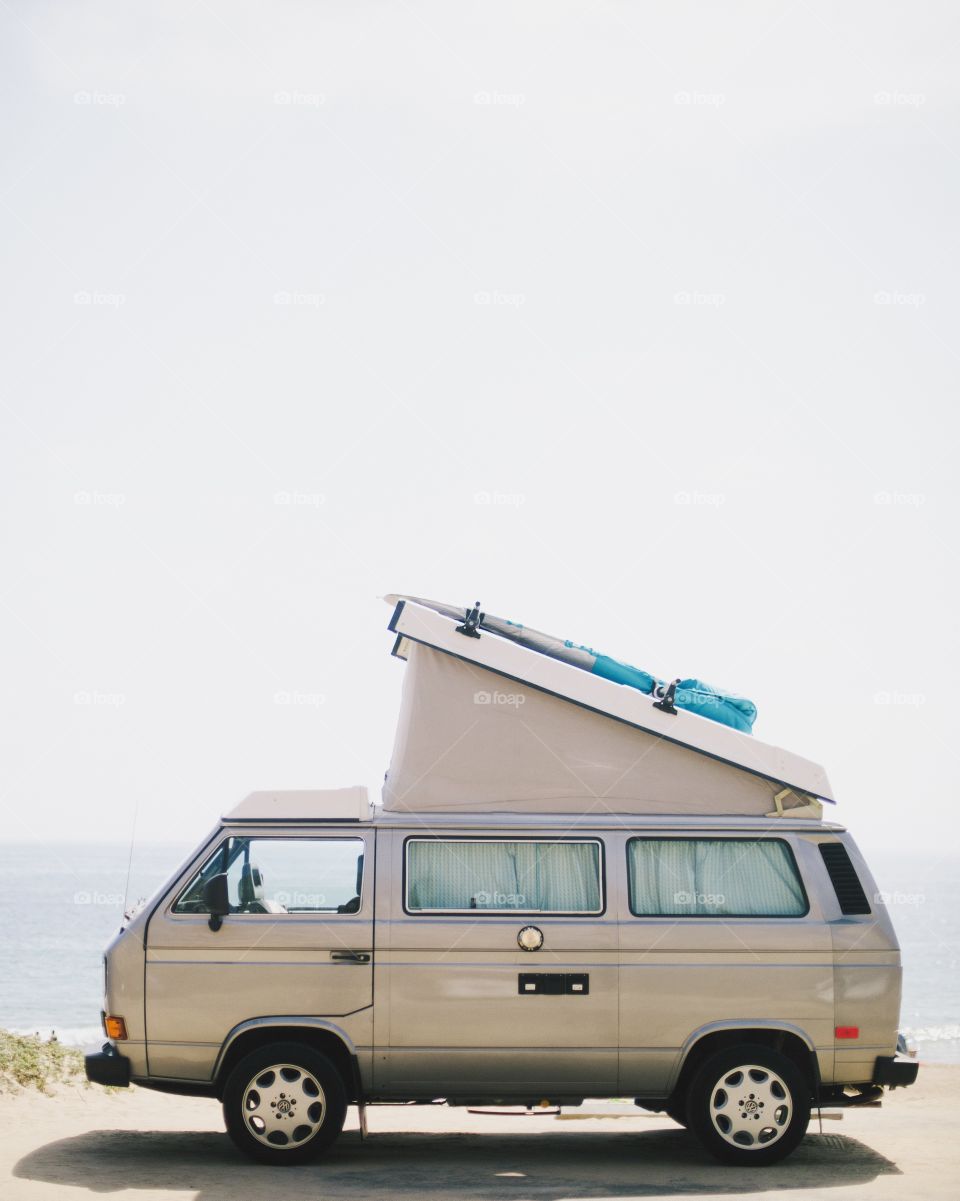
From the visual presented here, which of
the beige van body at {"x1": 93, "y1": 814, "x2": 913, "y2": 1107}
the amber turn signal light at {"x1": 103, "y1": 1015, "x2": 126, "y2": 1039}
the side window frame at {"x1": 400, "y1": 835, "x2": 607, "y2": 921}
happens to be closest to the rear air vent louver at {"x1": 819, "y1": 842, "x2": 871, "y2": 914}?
the beige van body at {"x1": 93, "y1": 814, "x2": 913, "y2": 1107}

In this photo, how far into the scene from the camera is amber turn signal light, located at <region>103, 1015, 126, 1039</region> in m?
8.44

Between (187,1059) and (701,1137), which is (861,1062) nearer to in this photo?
(701,1137)

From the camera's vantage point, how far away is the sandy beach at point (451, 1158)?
8.05 m

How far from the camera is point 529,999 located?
8.47 meters

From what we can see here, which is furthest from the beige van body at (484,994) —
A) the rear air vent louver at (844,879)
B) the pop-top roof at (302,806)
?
the pop-top roof at (302,806)

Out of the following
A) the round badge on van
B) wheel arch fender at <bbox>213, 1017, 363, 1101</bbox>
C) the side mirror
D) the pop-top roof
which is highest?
the pop-top roof

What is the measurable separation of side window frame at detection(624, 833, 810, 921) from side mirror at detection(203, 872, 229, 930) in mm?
2643

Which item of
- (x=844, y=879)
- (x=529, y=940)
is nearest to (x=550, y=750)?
(x=529, y=940)

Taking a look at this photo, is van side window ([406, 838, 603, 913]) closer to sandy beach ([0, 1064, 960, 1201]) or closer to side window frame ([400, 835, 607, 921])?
side window frame ([400, 835, 607, 921])

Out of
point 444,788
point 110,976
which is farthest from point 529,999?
point 110,976

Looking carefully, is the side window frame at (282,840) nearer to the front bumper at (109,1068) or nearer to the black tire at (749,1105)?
the front bumper at (109,1068)

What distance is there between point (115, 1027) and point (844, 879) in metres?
4.88

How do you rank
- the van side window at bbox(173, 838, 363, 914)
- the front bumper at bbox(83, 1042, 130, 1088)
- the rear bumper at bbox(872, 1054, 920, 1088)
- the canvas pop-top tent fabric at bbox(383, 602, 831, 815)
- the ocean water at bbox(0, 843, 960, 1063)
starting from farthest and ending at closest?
1. the ocean water at bbox(0, 843, 960, 1063)
2. the canvas pop-top tent fabric at bbox(383, 602, 831, 815)
3. the van side window at bbox(173, 838, 363, 914)
4. the rear bumper at bbox(872, 1054, 920, 1088)
5. the front bumper at bbox(83, 1042, 130, 1088)

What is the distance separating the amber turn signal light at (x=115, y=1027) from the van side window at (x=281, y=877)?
787mm
